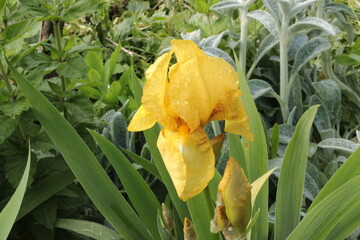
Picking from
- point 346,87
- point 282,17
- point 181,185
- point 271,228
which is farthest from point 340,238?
point 346,87

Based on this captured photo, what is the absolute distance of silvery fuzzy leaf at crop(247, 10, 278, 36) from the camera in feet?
5.47

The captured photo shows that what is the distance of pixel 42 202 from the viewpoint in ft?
4.65

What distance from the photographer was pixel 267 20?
169 centimetres

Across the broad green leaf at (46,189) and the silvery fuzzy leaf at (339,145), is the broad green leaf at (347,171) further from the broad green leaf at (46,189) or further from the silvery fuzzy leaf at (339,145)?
the broad green leaf at (46,189)

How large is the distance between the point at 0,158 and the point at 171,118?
748 millimetres

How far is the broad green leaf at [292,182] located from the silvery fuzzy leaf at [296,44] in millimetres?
720

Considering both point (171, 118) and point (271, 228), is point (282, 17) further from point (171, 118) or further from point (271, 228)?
point (171, 118)

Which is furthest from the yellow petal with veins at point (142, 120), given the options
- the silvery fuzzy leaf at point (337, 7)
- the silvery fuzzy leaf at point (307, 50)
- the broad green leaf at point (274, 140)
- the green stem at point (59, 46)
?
the silvery fuzzy leaf at point (337, 7)

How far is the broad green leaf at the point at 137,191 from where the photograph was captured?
1.22 metres

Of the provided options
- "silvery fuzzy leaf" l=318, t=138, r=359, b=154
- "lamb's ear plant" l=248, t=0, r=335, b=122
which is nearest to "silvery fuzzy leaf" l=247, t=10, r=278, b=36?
"lamb's ear plant" l=248, t=0, r=335, b=122

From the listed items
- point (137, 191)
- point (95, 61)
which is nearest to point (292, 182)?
point (137, 191)

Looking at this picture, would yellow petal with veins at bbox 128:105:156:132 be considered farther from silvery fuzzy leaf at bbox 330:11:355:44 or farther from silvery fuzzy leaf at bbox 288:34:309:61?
silvery fuzzy leaf at bbox 330:11:355:44

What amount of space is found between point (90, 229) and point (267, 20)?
83 cm

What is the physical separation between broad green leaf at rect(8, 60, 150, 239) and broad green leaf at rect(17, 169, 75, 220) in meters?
0.25
